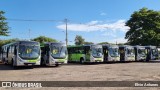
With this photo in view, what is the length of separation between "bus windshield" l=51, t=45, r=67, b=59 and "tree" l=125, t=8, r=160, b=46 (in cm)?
3336

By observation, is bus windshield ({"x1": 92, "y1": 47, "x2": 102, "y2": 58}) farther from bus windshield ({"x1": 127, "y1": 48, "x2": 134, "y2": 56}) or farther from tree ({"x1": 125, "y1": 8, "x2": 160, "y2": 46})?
tree ({"x1": 125, "y1": 8, "x2": 160, "y2": 46})

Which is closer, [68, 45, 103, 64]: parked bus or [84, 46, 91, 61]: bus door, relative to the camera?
[68, 45, 103, 64]: parked bus

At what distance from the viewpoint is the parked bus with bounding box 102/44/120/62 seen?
4330cm

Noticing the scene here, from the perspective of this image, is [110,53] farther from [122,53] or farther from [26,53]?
[26,53]

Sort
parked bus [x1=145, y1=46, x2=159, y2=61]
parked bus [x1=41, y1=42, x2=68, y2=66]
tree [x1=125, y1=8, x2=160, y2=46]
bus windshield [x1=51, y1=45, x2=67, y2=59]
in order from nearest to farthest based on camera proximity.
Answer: parked bus [x1=41, y1=42, x2=68, y2=66]
bus windshield [x1=51, y1=45, x2=67, y2=59]
parked bus [x1=145, y1=46, x2=159, y2=61]
tree [x1=125, y1=8, x2=160, y2=46]

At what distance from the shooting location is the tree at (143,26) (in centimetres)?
6356

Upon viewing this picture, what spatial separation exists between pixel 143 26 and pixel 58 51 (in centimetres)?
3712

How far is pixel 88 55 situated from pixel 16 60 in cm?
1263

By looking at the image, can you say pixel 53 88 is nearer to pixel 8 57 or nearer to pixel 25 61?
pixel 25 61

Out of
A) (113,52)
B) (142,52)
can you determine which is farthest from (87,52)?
(142,52)

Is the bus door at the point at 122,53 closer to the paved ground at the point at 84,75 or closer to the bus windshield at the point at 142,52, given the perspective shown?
the bus windshield at the point at 142,52

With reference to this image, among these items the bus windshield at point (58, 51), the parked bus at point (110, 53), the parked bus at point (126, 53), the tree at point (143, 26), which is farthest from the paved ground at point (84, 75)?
the tree at point (143, 26)

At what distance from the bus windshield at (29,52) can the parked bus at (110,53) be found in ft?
49.2

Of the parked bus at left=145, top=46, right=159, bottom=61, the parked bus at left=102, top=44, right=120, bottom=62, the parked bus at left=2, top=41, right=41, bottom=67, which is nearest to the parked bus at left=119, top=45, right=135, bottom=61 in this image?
the parked bus at left=102, top=44, right=120, bottom=62
